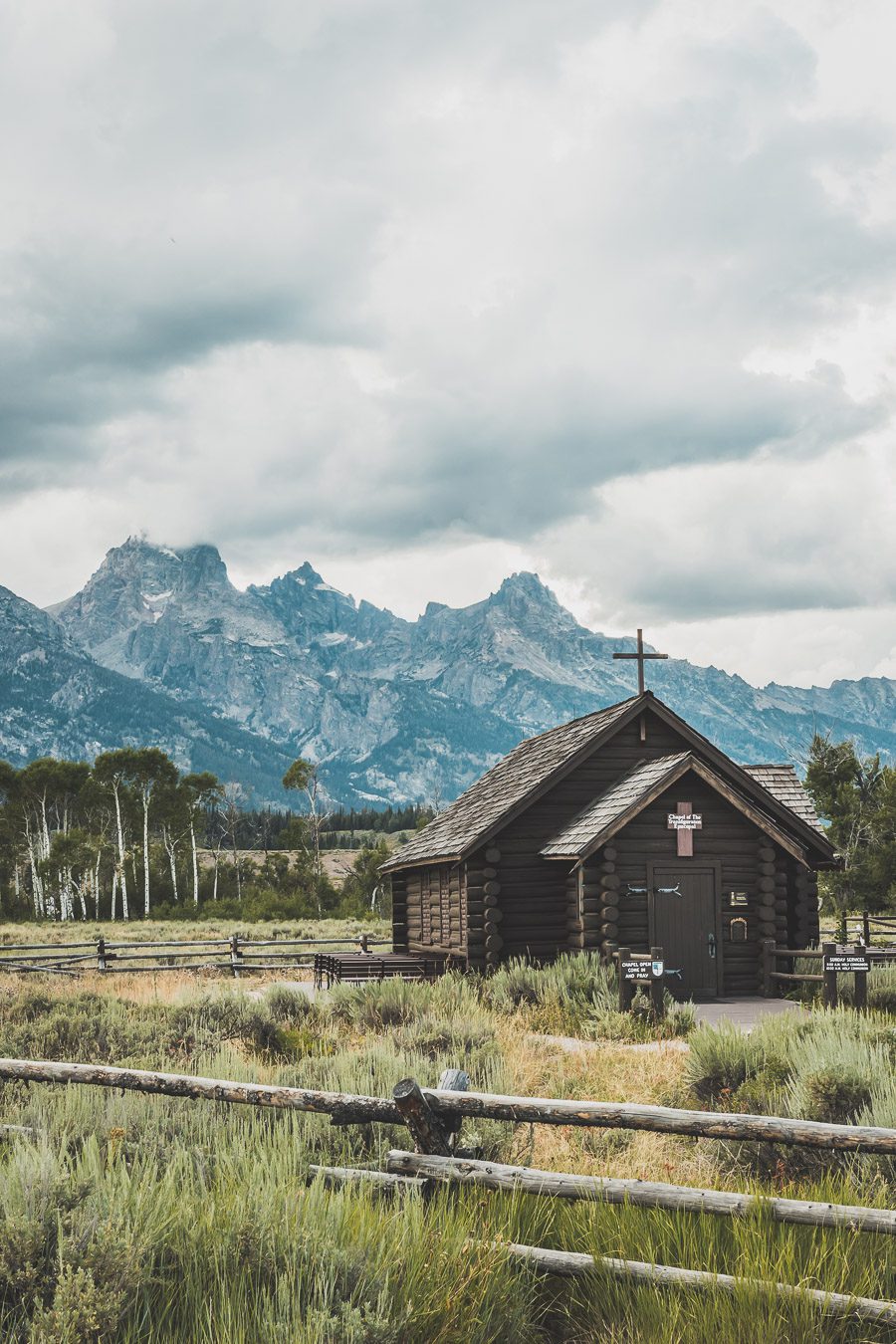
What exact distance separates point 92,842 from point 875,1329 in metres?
69.2

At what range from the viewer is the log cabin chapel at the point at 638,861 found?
19953 mm

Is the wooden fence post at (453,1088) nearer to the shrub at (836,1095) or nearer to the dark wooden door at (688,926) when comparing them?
the shrub at (836,1095)

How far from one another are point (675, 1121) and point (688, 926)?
49.1 ft

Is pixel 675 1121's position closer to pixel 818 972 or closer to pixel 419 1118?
pixel 419 1118

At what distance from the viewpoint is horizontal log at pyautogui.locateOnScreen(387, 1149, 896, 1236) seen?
5023 millimetres

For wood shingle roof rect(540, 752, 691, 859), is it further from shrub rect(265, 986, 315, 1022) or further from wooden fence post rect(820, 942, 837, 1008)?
shrub rect(265, 986, 315, 1022)

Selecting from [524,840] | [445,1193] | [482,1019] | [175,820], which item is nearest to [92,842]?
[175,820]

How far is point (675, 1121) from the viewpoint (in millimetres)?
5730

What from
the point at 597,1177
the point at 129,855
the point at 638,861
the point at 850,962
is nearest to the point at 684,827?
the point at 638,861

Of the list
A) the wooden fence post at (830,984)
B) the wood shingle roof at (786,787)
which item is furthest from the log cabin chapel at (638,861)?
the wooden fence post at (830,984)

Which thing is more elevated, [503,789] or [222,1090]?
[503,789]

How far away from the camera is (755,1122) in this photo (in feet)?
18.5

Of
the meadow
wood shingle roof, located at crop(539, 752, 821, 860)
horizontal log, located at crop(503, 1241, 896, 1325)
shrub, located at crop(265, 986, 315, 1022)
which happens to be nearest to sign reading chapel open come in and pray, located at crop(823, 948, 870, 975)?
wood shingle roof, located at crop(539, 752, 821, 860)

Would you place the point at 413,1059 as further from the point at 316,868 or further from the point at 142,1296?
the point at 316,868
